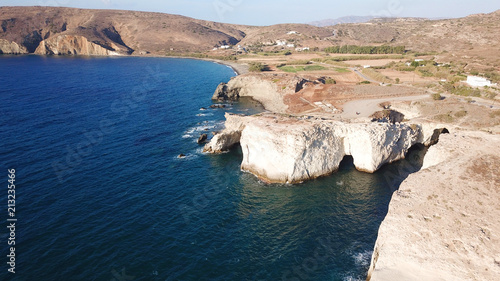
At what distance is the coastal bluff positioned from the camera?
4141cm

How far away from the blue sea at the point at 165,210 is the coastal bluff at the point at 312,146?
180cm

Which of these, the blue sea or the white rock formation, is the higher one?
the white rock formation

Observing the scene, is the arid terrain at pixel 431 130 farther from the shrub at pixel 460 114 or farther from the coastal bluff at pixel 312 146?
the coastal bluff at pixel 312 146

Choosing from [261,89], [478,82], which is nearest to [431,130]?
[478,82]

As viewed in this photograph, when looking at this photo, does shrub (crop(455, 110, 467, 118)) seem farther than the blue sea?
Yes

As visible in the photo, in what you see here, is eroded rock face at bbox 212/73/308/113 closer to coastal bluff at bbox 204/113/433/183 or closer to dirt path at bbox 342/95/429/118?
dirt path at bbox 342/95/429/118

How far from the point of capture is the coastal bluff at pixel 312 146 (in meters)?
41.4

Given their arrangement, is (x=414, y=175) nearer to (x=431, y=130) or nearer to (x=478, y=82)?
(x=431, y=130)

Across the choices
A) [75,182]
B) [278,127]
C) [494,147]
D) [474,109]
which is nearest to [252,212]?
[278,127]

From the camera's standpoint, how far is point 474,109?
171ft

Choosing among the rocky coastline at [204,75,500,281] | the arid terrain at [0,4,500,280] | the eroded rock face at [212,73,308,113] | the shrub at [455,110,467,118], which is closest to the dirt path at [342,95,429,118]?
the arid terrain at [0,4,500,280]

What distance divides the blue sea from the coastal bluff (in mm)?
1804

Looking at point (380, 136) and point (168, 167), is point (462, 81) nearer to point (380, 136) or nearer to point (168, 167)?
point (380, 136)

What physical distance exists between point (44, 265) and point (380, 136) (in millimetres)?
44924
